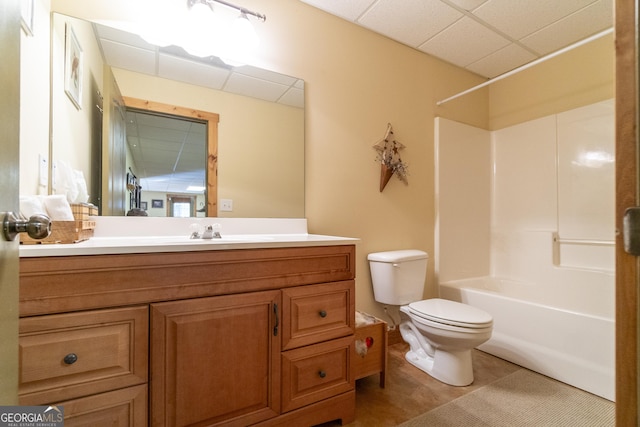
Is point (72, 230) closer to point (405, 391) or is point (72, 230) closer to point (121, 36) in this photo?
point (121, 36)

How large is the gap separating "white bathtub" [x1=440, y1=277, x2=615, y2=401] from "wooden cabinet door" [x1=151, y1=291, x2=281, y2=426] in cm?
170

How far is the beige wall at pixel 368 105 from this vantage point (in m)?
1.87

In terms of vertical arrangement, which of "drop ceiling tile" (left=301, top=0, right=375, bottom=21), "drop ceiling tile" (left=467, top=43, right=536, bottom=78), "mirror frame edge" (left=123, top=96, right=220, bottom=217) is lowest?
"mirror frame edge" (left=123, top=96, right=220, bottom=217)

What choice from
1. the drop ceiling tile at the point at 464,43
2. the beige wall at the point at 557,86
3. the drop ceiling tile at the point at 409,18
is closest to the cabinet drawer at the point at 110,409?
the drop ceiling tile at the point at 409,18

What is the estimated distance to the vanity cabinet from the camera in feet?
2.72

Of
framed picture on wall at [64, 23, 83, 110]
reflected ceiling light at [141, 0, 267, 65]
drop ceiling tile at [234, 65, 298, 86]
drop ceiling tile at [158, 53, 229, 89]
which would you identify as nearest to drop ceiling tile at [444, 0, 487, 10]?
drop ceiling tile at [234, 65, 298, 86]

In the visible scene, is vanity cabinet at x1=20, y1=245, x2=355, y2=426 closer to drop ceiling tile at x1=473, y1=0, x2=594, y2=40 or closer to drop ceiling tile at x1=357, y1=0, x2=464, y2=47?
drop ceiling tile at x1=357, y1=0, x2=464, y2=47

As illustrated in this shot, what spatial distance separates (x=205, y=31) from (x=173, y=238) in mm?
1135

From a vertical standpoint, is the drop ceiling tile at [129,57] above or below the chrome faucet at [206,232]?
above

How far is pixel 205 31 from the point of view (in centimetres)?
154

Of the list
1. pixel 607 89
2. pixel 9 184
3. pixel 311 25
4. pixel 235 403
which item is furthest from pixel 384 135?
pixel 9 184

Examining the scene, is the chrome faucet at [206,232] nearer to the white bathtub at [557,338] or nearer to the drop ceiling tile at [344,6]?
the drop ceiling tile at [344,6]

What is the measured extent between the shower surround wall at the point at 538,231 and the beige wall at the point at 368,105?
191mm

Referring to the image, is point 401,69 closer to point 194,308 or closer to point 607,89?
point 607,89
